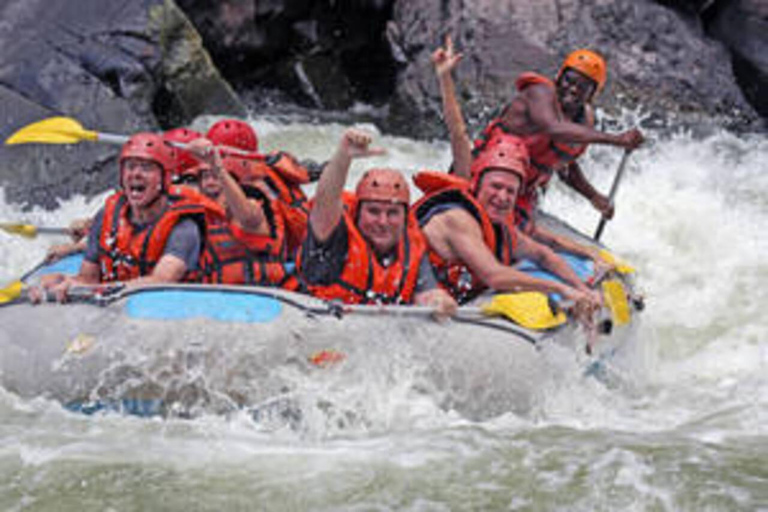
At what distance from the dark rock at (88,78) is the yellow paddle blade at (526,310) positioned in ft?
16.7

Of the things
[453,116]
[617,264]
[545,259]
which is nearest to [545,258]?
[545,259]

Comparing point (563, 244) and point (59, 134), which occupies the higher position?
point (59, 134)

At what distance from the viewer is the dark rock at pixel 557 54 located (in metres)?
10.6

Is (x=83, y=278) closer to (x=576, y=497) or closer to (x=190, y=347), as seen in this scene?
(x=190, y=347)

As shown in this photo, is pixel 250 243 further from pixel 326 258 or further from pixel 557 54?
pixel 557 54

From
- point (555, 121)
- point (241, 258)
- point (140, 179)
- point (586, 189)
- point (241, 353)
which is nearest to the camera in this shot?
point (241, 353)

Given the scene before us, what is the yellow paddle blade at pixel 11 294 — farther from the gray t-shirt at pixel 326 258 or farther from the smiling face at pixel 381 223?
the smiling face at pixel 381 223

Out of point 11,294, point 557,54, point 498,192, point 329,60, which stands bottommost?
point 11,294

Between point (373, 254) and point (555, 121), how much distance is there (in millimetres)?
1865

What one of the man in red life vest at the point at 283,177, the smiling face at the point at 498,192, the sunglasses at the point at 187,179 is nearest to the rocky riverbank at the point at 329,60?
the sunglasses at the point at 187,179

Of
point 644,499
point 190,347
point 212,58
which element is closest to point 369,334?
point 190,347

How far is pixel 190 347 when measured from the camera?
3984mm

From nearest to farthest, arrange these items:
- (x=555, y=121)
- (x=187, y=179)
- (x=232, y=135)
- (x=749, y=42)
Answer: (x=232, y=135)
(x=187, y=179)
(x=555, y=121)
(x=749, y=42)

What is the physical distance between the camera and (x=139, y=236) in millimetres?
4652
